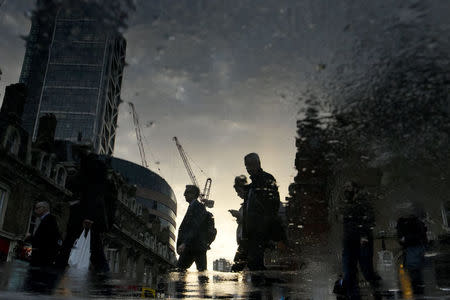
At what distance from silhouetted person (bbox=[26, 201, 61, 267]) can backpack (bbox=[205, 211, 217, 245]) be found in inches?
108

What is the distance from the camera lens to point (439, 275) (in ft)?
16.2

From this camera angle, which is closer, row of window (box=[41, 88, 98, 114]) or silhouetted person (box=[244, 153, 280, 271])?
silhouetted person (box=[244, 153, 280, 271])

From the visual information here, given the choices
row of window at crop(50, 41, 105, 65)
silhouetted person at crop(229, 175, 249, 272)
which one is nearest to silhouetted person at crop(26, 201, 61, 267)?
silhouetted person at crop(229, 175, 249, 272)

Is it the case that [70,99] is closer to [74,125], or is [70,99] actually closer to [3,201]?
[74,125]

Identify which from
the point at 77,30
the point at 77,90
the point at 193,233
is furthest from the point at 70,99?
the point at 193,233

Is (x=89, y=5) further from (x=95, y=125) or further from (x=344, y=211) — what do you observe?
(x=95, y=125)

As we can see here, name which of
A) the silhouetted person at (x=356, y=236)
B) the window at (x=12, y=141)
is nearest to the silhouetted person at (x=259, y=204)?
the silhouetted person at (x=356, y=236)

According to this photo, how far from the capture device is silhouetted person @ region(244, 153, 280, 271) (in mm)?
5508

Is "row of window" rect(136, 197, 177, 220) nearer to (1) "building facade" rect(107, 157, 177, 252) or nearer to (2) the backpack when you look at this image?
(1) "building facade" rect(107, 157, 177, 252)

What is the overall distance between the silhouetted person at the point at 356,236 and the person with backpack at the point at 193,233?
305 centimetres

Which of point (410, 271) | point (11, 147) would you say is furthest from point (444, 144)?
point (11, 147)

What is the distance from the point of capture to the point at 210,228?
24.2 feet

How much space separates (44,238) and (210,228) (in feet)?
9.94

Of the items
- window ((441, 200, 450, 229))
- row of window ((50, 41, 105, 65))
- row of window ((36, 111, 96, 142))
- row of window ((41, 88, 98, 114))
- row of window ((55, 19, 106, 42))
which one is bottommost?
window ((441, 200, 450, 229))
